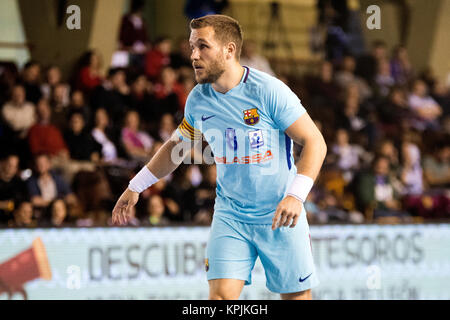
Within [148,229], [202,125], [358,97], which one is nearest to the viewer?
[202,125]

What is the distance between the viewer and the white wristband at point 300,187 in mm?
4117

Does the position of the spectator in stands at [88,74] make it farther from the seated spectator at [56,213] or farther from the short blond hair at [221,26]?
the short blond hair at [221,26]

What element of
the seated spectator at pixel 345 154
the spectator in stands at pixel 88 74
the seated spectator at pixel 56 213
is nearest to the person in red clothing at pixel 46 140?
the seated spectator at pixel 56 213

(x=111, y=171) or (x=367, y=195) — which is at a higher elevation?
(x=111, y=171)

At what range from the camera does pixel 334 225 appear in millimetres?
8844

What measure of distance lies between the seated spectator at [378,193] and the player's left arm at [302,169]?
6336 mm

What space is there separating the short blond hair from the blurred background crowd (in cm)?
416

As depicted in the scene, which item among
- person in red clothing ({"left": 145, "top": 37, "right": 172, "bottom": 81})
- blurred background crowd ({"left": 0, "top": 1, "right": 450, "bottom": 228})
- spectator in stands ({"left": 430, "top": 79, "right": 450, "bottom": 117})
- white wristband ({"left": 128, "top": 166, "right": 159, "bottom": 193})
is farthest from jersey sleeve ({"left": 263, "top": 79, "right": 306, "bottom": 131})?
spectator in stands ({"left": 430, "top": 79, "right": 450, "bottom": 117})

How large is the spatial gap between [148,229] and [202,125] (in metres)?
3.81

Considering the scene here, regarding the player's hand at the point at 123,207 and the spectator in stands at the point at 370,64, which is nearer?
the player's hand at the point at 123,207

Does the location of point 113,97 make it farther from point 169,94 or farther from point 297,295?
point 297,295

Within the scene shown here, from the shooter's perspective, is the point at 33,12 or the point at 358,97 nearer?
the point at 33,12

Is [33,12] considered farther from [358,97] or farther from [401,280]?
[401,280]

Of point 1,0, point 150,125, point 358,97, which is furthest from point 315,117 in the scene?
point 1,0
